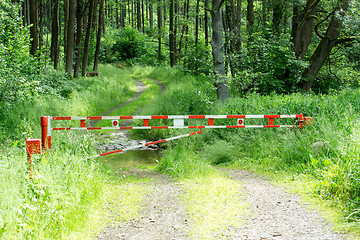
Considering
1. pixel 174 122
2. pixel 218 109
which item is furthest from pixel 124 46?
pixel 174 122

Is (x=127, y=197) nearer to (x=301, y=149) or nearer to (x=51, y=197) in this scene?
(x=51, y=197)

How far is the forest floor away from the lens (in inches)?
176

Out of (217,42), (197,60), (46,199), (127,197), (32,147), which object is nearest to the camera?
(46,199)

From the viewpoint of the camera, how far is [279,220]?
16.1ft

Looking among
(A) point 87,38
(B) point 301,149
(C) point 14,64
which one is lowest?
(B) point 301,149

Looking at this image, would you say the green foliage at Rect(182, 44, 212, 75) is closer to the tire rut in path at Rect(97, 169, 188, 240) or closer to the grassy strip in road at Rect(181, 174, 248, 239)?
the grassy strip in road at Rect(181, 174, 248, 239)

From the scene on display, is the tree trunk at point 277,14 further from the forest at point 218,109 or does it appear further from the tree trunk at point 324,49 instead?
the tree trunk at point 324,49

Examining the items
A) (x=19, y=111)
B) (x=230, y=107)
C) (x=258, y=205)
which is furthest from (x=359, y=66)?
(x=19, y=111)

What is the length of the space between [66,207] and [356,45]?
50.4 feet

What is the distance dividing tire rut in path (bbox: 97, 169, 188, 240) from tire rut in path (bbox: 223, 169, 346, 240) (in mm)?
845

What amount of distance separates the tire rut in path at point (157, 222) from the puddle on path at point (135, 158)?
4.40 meters

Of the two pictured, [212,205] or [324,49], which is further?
[324,49]

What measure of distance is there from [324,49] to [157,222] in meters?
14.4

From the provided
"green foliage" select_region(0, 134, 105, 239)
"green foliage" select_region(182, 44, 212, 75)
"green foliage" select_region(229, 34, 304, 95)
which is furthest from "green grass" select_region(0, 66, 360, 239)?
"green foliage" select_region(182, 44, 212, 75)
